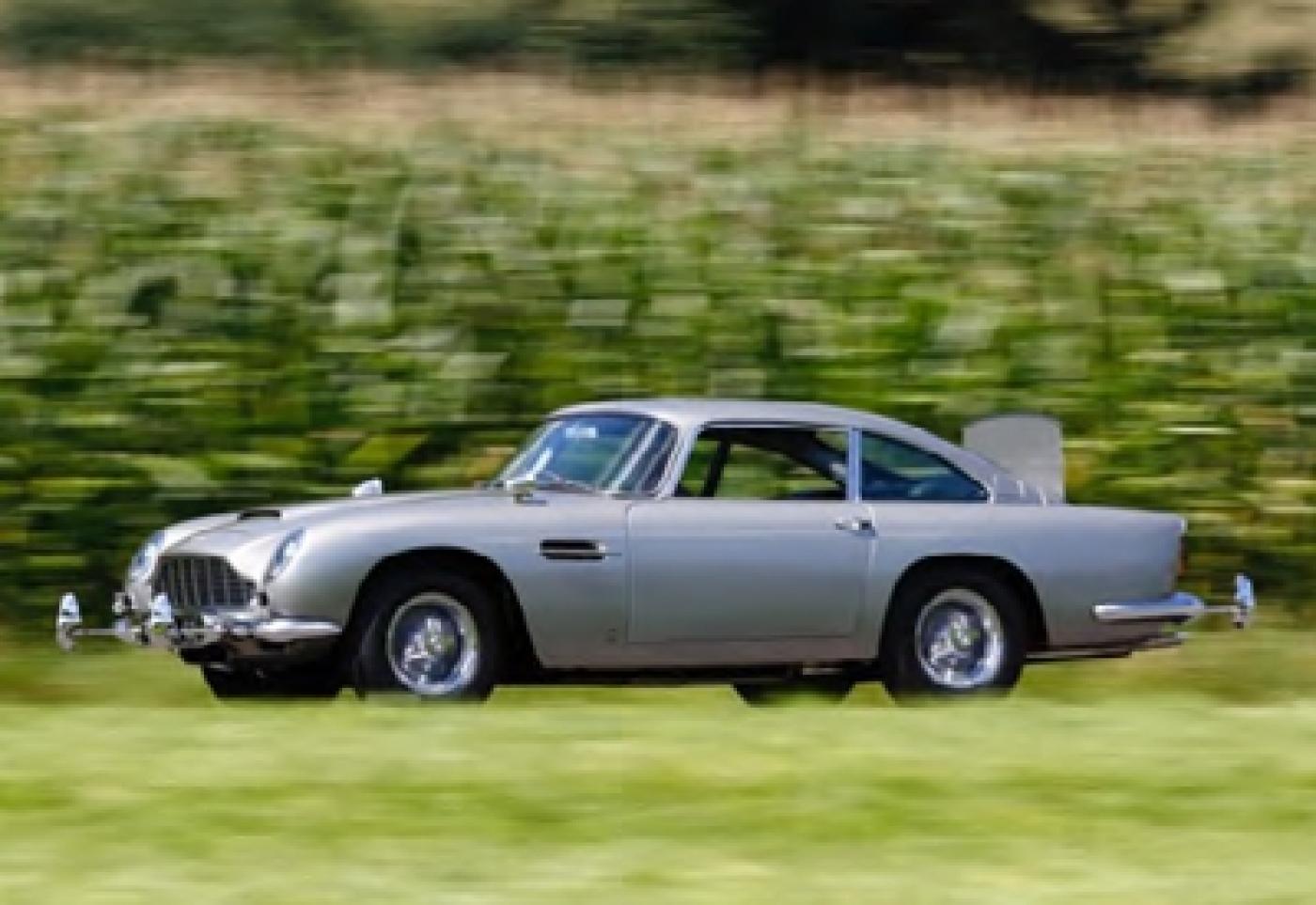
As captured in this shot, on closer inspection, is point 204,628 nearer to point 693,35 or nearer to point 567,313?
point 567,313

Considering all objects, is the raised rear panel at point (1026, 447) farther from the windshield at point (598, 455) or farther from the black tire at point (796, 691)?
the windshield at point (598, 455)

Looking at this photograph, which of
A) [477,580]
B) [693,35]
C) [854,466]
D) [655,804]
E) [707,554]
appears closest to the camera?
[655,804]

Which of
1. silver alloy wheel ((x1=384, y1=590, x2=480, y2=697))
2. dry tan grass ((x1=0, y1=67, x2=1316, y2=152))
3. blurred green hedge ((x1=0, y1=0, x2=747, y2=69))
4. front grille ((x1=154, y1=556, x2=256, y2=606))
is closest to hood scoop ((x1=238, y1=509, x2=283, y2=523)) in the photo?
front grille ((x1=154, y1=556, x2=256, y2=606))

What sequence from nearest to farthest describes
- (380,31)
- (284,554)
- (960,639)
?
(284,554) < (960,639) < (380,31)

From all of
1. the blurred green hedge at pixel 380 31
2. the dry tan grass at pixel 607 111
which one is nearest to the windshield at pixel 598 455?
the dry tan grass at pixel 607 111

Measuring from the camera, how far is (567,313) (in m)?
15.1

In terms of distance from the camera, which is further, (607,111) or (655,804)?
(607,111)

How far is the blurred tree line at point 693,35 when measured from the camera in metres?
25.7

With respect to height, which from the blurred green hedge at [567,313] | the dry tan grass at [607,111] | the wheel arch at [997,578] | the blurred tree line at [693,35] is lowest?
the wheel arch at [997,578]

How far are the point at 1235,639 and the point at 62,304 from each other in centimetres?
635

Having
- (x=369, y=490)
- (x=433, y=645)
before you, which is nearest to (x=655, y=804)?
(x=433, y=645)

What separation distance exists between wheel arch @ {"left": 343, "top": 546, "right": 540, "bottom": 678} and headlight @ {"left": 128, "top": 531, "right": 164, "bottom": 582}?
1.14 meters

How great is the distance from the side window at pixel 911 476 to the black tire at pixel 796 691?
875 mm

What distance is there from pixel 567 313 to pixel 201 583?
4.21 m
